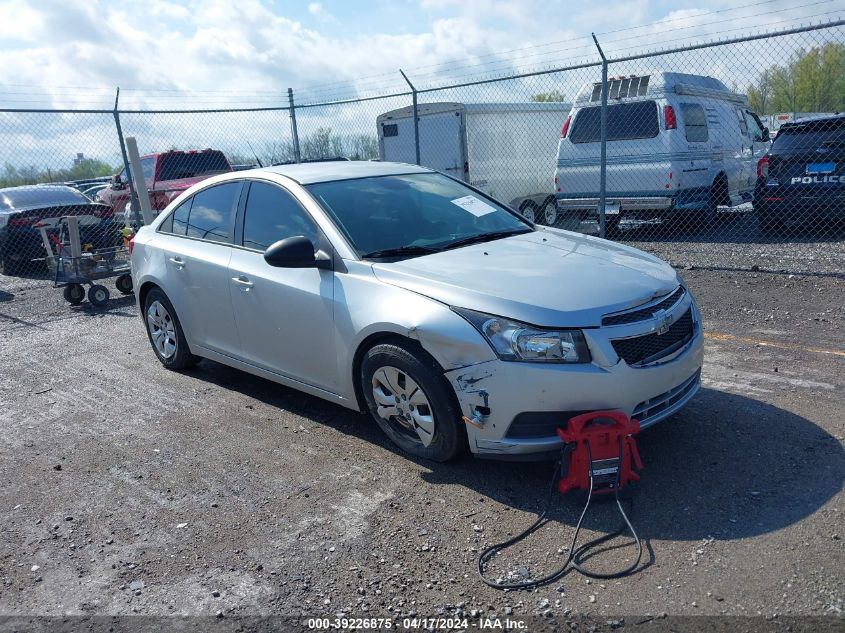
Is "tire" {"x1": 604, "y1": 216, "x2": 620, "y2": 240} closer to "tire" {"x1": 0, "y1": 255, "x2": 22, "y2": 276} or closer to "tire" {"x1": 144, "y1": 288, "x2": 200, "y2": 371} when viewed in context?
"tire" {"x1": 144, "y1": 288, "x2": 200, "y2": 371}

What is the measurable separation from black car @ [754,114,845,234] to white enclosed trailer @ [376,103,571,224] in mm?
4560

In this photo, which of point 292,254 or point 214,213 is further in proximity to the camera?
point 214,213

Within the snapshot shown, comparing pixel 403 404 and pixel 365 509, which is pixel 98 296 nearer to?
pixel 403 404

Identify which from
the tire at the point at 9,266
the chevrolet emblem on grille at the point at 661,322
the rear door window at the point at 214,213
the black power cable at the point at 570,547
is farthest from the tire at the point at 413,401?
the tire at the point at 9,266

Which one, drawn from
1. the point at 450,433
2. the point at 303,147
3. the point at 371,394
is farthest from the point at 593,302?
the point at 303,147

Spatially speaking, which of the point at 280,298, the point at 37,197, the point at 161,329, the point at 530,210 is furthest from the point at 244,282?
the point at 530,210

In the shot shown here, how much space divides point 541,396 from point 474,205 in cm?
207

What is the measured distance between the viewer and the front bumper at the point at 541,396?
3531 mm

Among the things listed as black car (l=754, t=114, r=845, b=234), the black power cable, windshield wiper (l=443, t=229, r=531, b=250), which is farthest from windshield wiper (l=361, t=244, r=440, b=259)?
black car (l=754, t=114, r=845, b=234)

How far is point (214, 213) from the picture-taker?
17.9ft

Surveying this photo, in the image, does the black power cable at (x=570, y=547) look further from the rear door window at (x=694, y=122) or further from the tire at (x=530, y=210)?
the tire at (x=530, y=210)

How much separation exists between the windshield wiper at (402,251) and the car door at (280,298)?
0.27 metres

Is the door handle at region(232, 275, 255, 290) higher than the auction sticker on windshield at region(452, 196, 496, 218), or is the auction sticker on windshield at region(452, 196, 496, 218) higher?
the auction sticker on windshield at region(452, 196, 496, 218)

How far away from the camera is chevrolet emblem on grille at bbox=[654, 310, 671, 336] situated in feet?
Result: 12.4
